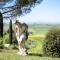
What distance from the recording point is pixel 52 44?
13.0 m

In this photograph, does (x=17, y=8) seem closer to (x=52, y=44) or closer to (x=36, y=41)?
(x=36, y=41)

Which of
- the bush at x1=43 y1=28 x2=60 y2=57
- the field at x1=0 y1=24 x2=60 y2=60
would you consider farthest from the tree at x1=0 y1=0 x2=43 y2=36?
the bush at x1=43 y1=28 x2=60 y2=57

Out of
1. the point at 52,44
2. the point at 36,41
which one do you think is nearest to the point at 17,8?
the point at 36,41

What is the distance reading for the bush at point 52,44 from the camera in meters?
13.0

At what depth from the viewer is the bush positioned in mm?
13047

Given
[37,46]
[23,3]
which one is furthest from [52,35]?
[23,3]

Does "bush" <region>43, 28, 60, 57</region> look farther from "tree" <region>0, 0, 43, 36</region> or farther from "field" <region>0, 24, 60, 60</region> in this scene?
"tree" <region>0, 0, 43, 36</region>

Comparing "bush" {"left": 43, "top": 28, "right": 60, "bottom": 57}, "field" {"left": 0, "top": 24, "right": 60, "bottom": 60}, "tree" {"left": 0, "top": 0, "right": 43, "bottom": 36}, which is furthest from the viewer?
"tree" {"left": 0, "top": 0, "right": 43, "bottom": 36}

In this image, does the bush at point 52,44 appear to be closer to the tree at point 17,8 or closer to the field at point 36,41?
the field at point 36,41

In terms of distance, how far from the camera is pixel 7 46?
17469mm

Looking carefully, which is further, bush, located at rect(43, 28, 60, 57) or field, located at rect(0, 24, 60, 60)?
field, located at rect(0, 24, 60, 60)

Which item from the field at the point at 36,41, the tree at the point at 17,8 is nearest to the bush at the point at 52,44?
the field at the point at 36,41

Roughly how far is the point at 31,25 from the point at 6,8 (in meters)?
2.53

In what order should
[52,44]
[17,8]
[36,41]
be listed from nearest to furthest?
1. [52,44]
2. [36,41]
3. [17,8]
